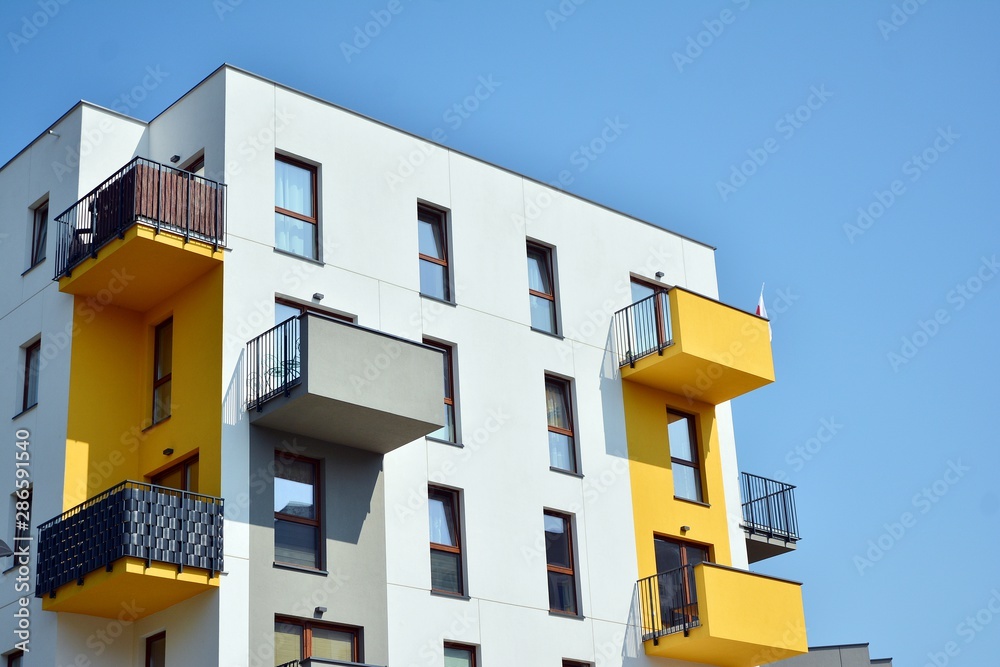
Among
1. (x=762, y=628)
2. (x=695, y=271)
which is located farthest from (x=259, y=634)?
(x=695, y=271)

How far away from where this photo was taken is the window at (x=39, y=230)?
985 inches

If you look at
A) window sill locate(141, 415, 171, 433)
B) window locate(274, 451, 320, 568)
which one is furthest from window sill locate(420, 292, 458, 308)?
window sill locate(141, 415, 171, 433)

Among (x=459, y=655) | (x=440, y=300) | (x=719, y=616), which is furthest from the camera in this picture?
(x=719, y=616)

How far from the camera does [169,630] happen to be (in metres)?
21.3

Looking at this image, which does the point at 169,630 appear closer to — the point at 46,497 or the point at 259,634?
the point at 259,634

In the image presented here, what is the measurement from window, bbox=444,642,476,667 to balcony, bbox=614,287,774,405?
654 cm

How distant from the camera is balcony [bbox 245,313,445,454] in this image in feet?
70.7

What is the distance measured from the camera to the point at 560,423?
2636 cm

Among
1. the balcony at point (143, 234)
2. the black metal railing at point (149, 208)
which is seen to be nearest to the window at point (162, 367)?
the balcony at point (143, 234)

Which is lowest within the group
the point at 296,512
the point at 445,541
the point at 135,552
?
the point at 135,552

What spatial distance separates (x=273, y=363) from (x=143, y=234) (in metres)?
2.72

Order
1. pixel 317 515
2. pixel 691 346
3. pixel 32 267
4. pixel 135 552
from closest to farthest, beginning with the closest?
pixel 135 552 < pixel 317 515 < pixel 32 267 < pixel 691 346

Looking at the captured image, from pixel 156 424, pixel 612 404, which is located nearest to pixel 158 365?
pixel 156 424

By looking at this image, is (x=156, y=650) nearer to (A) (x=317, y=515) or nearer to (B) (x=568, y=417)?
(A) (x=317, y=515)
